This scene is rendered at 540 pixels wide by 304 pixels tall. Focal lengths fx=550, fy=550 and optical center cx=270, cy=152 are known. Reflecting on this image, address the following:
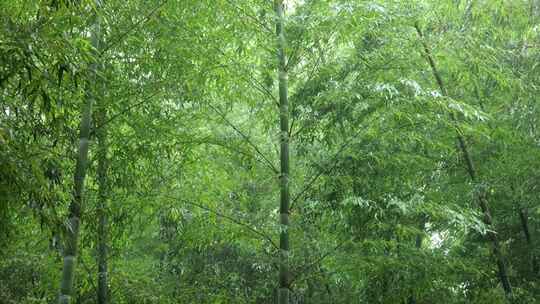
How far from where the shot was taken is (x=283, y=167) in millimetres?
4395

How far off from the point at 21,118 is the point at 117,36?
122 centimetres

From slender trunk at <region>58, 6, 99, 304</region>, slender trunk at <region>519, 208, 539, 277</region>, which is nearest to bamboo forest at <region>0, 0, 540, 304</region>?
slender trunk at <region>58, 6, 99, 304</region>

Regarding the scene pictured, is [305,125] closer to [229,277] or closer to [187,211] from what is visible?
[187,211]

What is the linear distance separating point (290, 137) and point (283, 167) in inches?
10.0

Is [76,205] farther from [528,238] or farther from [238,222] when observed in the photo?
[528,238]

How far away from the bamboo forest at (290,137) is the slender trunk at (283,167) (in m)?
0.02

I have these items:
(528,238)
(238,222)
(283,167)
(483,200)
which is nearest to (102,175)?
(238,222)

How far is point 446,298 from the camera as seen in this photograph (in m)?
5.58

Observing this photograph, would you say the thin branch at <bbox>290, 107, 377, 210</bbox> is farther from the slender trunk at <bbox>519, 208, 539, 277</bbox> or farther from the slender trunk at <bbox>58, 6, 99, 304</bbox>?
the slender trunk at <bbox>519, 208, 539, 277</bbox>

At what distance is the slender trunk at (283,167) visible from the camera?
421 centimetres

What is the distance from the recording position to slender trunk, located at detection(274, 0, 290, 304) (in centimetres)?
421

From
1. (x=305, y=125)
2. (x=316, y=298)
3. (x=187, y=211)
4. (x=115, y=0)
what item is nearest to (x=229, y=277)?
(x=187, y=211)

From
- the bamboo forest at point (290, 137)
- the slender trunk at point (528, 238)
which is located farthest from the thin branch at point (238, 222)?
the slender trunk at point (528, 238)

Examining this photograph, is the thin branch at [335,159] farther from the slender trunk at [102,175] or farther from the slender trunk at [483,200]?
the slender trunk at [102,175]
